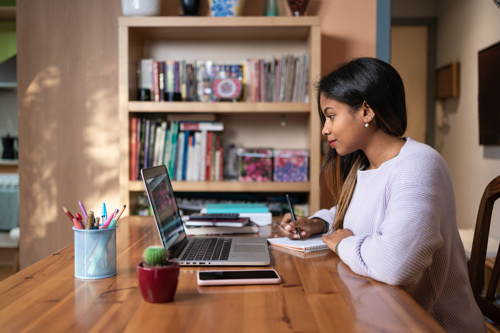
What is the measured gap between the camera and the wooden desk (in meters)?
0.81

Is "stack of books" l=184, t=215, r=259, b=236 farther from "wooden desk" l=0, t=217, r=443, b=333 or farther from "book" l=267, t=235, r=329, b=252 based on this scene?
"wooden desk" l=0, t=217, r=443, b=333

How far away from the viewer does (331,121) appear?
58.3 inches

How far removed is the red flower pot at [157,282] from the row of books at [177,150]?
5.99 ft

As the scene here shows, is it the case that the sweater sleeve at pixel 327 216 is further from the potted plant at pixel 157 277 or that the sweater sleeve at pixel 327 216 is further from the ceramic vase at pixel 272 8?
the ceramic vase at pixel 272 8

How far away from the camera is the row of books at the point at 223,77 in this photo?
274 cm

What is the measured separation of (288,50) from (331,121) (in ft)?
5.11

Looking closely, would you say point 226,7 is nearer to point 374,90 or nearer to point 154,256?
point 374,90

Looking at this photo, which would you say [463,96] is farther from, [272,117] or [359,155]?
[359,155]

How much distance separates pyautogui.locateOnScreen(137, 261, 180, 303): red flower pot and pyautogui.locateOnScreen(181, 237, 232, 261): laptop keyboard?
0.98ft

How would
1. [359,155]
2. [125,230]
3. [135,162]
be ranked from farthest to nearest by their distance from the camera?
[135,162]
[125,230]
[359,155]

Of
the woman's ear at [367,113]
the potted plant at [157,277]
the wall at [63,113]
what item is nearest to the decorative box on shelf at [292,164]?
the wall at [63,113]

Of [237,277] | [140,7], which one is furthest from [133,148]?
[237,277]

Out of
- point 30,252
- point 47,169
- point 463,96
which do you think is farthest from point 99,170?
point 463,96

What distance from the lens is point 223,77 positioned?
2738mm
